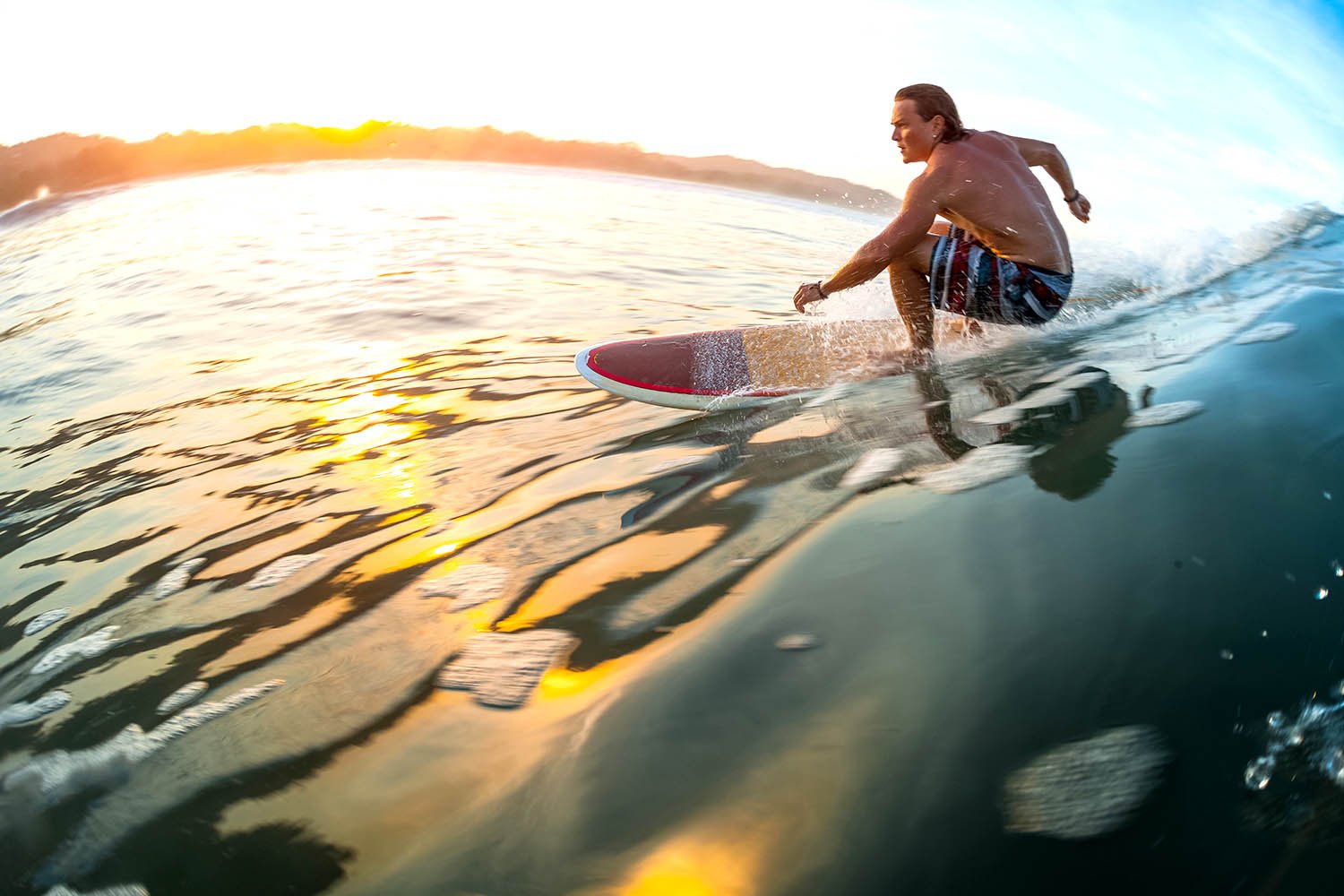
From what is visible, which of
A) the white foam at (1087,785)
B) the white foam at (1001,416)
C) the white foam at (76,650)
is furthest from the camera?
the white foam at (1001,416)

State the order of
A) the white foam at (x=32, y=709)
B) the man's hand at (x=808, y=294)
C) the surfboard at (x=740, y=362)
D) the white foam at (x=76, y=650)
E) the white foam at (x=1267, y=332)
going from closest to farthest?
the white foam at (x=32, y=709) < the white foam at (x=76, y=650) < the white foam at (x=1267, y=332) < the man's hand at (x=808, y=294) < the surfboard at (x=740, y=362)

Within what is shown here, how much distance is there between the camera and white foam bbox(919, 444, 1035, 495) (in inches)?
81.6

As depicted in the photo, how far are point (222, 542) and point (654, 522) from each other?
1.48 meters

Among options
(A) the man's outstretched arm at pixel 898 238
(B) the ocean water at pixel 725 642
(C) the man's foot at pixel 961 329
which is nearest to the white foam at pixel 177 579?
(B) the ocean water at pixel 725 642

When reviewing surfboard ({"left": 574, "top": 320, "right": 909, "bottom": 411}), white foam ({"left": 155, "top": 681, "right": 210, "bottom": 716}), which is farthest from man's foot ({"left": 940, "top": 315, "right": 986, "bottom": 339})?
white foam ({"left": 155, "top": 681, "right": 210, "bottom": 716})

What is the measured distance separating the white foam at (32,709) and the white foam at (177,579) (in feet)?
1.45

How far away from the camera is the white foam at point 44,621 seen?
89.1 inches

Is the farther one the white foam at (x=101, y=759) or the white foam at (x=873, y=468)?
the white foam at (x=873, y=468)

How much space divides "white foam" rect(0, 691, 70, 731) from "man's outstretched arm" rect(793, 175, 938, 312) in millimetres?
2937

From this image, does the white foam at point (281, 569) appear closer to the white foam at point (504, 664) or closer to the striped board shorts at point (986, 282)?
the white foam at point (504, 664)

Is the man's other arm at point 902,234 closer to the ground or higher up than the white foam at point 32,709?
higher up

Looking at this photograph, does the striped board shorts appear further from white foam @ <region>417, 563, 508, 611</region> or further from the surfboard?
white foam @ <region>417, 563, 508, 611</region>

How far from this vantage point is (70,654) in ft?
6.75

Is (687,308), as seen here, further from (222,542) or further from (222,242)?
(222,242)
